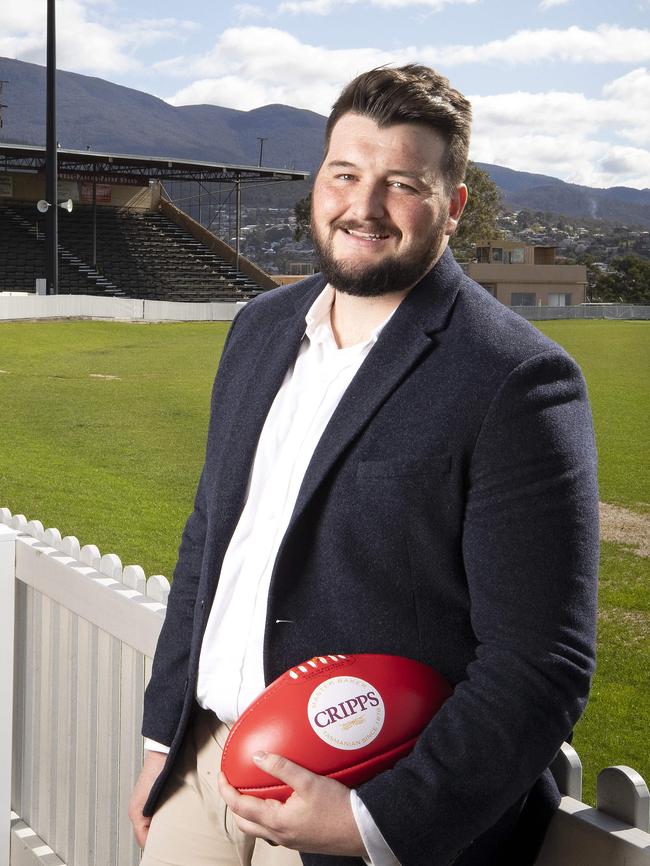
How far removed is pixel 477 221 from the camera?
66.8 meters

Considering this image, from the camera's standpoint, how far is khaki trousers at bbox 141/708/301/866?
178cm

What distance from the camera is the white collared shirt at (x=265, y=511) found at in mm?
1666

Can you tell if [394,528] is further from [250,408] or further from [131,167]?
[131,167]

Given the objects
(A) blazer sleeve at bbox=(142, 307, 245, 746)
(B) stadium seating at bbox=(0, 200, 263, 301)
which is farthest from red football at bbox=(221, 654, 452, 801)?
(B) stadium seating at bbox=(0, 200, 263, 301)

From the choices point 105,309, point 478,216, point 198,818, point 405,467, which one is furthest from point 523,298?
point 405,467

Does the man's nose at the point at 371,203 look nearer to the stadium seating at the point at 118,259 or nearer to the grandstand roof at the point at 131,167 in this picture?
the stadium seating at the point at 118,259

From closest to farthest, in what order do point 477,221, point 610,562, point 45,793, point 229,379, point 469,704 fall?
point 469,704 → point 229,379 → point 45,793 → point 610,562 → point 477,221

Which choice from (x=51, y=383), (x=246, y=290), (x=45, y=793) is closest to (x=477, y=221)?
(x=246, y=290)

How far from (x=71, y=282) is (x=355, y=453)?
39432 mm

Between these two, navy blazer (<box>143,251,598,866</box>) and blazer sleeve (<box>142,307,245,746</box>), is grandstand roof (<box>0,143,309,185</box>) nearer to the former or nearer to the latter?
blazer sleeve (<box>142,307,245,746</box>)

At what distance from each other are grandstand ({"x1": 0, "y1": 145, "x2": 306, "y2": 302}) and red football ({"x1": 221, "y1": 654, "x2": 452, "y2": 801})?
37340mm

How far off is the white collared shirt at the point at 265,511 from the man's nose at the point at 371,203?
6.7 inches

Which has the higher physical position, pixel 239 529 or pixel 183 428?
pixel 239 529

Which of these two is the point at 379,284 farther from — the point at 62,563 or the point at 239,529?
the point at 62,563
